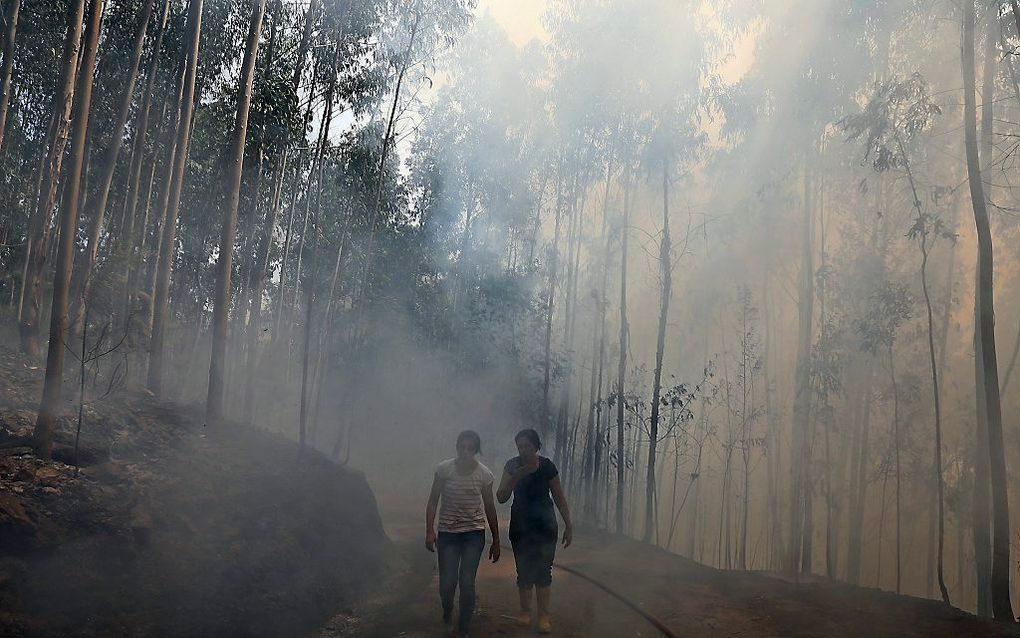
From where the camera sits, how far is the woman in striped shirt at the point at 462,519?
5113 mm

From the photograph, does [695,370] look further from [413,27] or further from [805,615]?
[805,615]

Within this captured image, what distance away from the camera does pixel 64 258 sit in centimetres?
663

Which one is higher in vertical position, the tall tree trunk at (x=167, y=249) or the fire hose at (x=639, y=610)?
the tall tree trunk at (x=167, y=249)

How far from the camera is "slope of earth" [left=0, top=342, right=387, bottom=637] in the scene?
194 inches

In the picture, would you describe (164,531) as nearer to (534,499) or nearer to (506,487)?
(506,487)

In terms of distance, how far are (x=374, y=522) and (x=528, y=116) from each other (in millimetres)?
17885

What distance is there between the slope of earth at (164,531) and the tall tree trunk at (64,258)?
0.86 ft

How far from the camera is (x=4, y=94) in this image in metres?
11.7

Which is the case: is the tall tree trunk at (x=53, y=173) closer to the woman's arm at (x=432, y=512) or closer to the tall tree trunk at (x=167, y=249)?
the tall tree trunk at (x=167, y=249)

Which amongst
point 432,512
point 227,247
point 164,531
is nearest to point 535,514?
point 432,512

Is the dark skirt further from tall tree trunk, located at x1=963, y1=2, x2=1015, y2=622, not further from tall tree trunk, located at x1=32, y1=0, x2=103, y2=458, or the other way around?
tall tree trunk, located at x1=963, y1=2, x2=1015, y2=622

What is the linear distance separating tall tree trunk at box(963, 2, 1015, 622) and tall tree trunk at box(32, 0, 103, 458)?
8898 mm

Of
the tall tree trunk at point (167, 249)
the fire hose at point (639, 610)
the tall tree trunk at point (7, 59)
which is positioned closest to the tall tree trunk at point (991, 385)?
the fire hose at point (639, 610)

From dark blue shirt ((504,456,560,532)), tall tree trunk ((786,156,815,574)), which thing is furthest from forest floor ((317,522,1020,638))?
tall tree trunk ((786,156,815,574))
